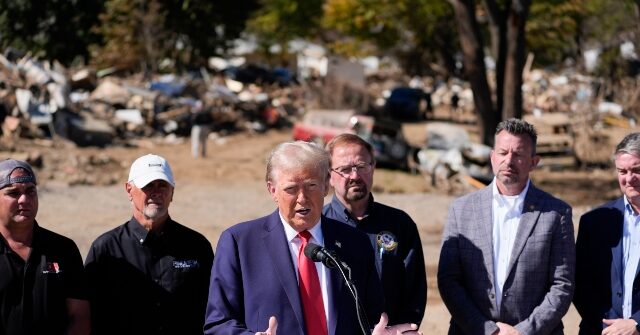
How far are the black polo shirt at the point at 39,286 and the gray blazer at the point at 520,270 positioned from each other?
7.25 feet

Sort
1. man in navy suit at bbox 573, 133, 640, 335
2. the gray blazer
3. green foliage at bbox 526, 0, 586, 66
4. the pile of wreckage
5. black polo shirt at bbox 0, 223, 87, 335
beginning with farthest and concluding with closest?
green foliage at bbox 526, 0, 586, 66, the pile of wreckage, man in navy suit at bbox 573, 133, 640, 335, the gray blazer, black polo shirt at bbox 0, 223, 87, 335

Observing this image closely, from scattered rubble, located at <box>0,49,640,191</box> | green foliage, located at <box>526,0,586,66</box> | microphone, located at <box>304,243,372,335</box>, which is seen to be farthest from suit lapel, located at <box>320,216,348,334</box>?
green foliage, located at <box>526,0,586,66</box>

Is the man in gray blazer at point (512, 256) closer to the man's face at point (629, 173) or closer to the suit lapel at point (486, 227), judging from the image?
the suit lapel at point (486, 227)

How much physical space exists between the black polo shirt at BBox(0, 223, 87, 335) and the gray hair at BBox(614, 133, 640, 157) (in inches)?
123

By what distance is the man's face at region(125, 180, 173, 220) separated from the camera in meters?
5.52

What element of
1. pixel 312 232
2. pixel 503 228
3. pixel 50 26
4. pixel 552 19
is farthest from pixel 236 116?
pixel 312 232

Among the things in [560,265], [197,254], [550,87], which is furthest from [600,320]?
[550,87]

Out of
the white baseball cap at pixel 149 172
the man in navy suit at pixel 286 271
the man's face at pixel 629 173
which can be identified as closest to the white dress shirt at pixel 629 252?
the man's face at pixel 629 173

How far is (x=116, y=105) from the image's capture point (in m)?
30.7

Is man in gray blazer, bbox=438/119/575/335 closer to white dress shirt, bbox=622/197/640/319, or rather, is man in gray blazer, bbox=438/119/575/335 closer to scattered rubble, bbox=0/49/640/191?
white dress shirt, bbox=622/197/640/319

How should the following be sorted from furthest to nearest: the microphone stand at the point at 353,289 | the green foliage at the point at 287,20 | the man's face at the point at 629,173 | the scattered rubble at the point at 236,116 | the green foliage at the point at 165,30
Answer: the green foliage at the point at 287,20
the green foliage at the point at 165,30
the scattered rubble at the point at 236,116
the man's face at the point at 629,173
the microphone stand at the point at 353,289

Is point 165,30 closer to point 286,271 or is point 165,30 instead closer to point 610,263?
point 610,263

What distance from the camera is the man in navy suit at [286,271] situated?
4.57m

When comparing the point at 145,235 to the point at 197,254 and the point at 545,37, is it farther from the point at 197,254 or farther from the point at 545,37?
the point at 545,37
